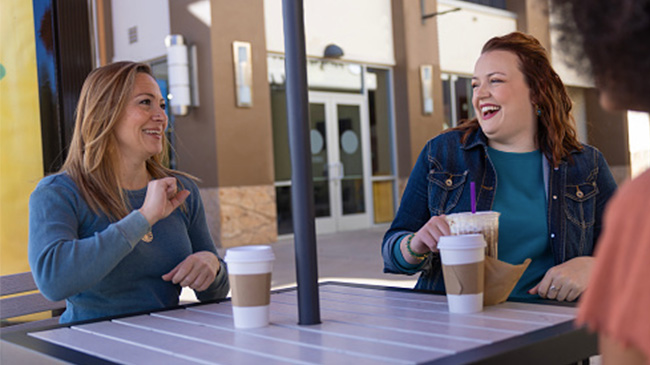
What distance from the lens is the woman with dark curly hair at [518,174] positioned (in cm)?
185

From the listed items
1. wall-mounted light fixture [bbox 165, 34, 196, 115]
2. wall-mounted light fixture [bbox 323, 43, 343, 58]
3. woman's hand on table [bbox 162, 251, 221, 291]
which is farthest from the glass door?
woman's hand on table [bbox 162, 251, 221, 291]

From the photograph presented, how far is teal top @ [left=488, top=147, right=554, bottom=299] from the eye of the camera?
72.7 inches

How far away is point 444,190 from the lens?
1.93m

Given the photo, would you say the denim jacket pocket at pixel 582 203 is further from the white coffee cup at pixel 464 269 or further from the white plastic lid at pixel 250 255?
the white plastic lid at pixel 250 255

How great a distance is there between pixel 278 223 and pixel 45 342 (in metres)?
7.77

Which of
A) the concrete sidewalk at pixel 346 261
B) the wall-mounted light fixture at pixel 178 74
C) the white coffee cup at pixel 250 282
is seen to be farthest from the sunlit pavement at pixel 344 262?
the white coffee cup at pixel 250 282

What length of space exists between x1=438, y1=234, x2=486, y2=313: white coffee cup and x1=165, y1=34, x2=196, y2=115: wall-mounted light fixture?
7.30 metres

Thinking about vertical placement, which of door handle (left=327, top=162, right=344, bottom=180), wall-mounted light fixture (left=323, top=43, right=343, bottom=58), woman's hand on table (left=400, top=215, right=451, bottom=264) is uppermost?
wall-mounted light fixture (left=323, top=43, right=343, bottom=58)

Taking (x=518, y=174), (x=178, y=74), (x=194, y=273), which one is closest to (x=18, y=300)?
(x=194, y=273)

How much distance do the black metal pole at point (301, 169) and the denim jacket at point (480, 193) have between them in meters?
0.56

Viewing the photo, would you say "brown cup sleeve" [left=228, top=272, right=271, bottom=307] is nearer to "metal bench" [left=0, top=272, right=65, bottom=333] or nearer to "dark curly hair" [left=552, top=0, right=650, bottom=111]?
"dark curly hair" [left=552, top=0, right=650, bottom=111]

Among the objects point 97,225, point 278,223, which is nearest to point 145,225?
point 97,225

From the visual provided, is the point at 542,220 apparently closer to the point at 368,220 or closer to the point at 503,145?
the point at 503,145

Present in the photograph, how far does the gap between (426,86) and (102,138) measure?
9.16 metres
